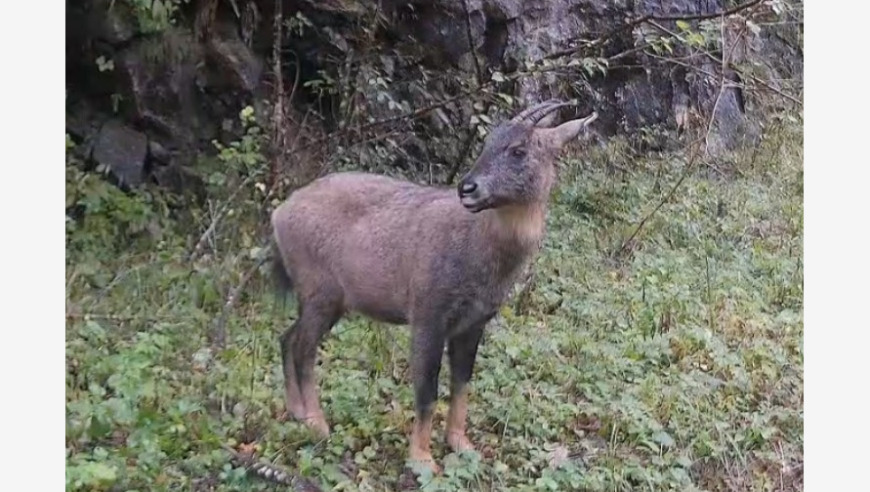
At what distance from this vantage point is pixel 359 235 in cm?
311

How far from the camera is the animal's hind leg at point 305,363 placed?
2.98 meters

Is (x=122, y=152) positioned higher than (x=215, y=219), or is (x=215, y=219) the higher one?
(x=122, y=152)

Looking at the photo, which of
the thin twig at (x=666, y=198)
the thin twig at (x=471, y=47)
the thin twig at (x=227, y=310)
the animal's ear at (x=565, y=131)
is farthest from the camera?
the thin twig at (x=666, y=198)

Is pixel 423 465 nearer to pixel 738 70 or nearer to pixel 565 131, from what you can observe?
pixel 565 131

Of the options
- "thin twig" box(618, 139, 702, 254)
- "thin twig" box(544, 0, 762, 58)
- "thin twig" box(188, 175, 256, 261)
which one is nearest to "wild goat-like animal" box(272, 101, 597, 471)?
"thin twig" box(188, 175, 256, 261)

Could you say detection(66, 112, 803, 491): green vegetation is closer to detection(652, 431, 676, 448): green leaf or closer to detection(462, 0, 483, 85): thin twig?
detection(652, 431, 676, 448): green leaf

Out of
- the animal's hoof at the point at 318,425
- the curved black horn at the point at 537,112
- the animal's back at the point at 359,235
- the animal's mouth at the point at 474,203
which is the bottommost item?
the animal's hoof at the point at 318,425

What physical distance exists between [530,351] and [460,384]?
25cm

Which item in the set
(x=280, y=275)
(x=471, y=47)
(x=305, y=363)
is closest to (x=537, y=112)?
(x=471, y=47)

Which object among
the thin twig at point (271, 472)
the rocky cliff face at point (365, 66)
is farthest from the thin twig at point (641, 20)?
the thin twig at point (271, 472)

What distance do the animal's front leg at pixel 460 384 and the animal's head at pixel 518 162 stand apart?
419mm

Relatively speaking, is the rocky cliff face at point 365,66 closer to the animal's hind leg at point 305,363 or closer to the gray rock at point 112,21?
the gray rock at point 112,21

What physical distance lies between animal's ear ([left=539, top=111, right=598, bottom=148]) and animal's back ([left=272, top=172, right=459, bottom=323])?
349 millimetres
